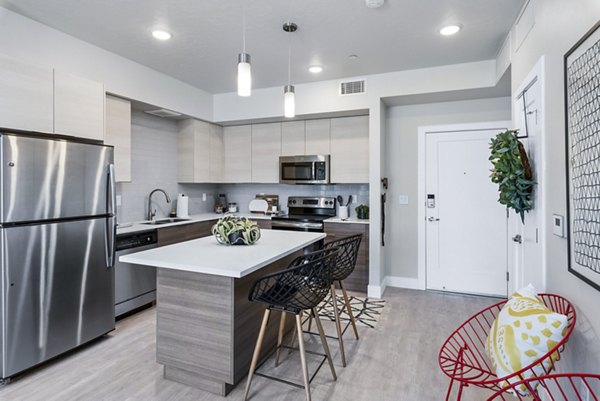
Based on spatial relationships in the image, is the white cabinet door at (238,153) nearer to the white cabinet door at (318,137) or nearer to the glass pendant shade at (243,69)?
the white cabinet door at (318,137)

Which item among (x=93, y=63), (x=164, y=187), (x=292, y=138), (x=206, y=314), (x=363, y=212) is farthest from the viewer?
(x=292, y=138)

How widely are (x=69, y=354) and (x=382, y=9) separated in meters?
3.56

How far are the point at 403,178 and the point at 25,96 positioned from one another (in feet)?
12.6

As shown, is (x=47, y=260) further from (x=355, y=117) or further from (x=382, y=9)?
(x=355, y=117)

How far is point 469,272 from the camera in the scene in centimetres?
411

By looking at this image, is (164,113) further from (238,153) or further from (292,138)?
(292,138)

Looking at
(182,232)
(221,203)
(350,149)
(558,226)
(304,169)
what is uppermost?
(350,149)

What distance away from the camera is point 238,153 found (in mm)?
5137

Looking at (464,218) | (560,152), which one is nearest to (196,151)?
(464,218)

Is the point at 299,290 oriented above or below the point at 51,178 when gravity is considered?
below

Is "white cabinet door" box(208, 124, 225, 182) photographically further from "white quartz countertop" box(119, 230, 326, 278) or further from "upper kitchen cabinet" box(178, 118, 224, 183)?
"white quartz countertop" box(119, 230, 326, 278)

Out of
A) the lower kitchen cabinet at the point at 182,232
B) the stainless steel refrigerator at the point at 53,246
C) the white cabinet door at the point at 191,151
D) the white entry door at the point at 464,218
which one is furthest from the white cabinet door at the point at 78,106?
the white entry door at the point at 464,218

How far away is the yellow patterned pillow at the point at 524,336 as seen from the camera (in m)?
1.36

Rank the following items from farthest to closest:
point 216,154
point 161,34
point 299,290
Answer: point 216,154
point 161,34
point 299,290
